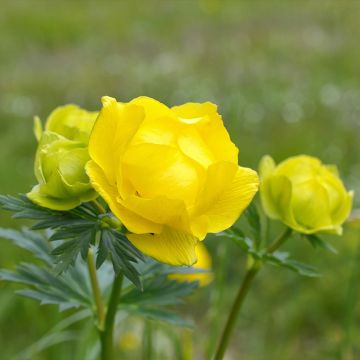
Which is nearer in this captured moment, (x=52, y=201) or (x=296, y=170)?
(x=52, y=201)

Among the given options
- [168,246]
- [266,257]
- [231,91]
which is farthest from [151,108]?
[231,91]

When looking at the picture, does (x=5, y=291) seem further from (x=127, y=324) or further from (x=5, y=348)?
(x=127, y=324)

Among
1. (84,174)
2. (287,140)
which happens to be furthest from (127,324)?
(287,140)

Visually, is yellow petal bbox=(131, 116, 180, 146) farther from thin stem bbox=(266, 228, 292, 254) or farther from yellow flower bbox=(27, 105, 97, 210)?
thin stem bbox=(266, 228, 292, 254)

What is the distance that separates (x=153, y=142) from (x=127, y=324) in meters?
1.19

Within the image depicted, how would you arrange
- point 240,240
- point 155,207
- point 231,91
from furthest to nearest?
point 231,91 → point 240,240 → point 155,207

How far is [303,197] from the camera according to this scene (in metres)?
0.76

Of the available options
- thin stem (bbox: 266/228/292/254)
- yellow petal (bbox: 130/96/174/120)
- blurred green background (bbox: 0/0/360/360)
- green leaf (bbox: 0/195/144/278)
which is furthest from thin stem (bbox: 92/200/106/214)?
blurred green background (bbox: 0/0/360/360)

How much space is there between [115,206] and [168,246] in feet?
0.19

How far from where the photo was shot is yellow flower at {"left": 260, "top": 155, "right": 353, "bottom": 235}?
75 cm

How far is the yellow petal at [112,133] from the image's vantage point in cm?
56

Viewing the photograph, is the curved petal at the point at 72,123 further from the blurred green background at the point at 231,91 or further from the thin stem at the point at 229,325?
the blurred green background at the point at 231,91

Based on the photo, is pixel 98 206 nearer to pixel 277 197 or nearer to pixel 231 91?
pixel 277 197

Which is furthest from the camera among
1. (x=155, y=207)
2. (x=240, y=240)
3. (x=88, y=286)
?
(x=88, y=286)
